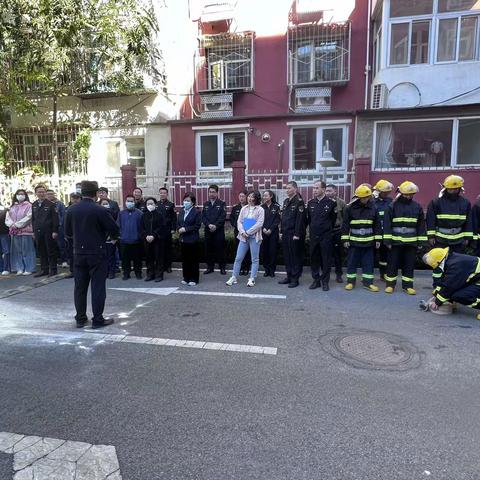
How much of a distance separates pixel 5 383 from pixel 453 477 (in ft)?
12.7

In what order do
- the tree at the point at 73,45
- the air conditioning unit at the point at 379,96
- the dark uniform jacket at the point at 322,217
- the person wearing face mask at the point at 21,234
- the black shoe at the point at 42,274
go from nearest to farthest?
the dark uniform jacket at the point at 322,217, the black shoe at the point at 42,274, the person wearing face mask at the point at 21,234, the tree at the point at 73,45, the air conditioning unit at the point at 379,96

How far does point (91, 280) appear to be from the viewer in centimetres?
551

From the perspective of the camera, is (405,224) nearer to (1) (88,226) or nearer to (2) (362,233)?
(2) (362,233)

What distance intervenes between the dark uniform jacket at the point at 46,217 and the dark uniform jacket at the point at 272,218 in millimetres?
4532

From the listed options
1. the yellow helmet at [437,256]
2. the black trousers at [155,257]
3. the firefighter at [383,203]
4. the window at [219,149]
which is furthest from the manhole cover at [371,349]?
the window at [219,149]

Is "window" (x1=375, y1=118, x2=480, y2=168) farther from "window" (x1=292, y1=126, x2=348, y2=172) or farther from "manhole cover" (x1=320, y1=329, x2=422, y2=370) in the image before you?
"manhole cover" (x1=320, y1=329, x2=422, y2=370)

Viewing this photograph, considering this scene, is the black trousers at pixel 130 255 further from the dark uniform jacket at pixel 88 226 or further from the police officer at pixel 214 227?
the dark uniform jacket at pixel 88 226

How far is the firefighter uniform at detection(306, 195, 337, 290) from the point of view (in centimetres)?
746

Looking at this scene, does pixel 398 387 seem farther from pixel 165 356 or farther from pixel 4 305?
pixel 4 305

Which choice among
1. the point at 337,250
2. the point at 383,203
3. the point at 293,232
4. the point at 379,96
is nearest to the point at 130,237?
the point at 293,232

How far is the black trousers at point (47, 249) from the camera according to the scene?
8.78 meters

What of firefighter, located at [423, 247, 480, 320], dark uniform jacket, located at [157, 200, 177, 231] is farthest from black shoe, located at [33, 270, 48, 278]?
firefighter, located at [423, 247, 480, 320]

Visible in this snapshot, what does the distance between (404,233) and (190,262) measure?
3963 mm

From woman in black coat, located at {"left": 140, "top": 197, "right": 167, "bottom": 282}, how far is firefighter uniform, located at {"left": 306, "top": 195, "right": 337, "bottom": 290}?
9.91 ft
